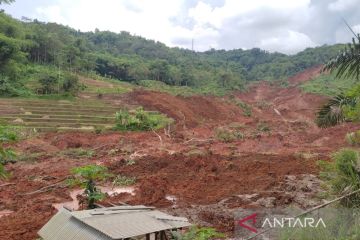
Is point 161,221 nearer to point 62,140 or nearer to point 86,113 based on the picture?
point 62,140

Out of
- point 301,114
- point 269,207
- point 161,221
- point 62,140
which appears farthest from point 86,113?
point 161,221

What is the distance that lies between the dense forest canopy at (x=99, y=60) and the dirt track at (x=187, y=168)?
5.99m

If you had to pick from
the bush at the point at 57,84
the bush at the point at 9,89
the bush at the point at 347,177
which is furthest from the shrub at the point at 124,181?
the bush at the point at 57,84

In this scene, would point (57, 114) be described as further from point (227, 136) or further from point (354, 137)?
point (354, 137)

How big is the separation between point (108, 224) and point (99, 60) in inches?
2676

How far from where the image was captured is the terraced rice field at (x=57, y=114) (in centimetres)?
3192

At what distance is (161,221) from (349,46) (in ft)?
15.1

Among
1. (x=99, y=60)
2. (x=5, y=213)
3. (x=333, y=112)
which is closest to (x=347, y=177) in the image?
(x=333, y=112)

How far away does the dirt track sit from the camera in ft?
41.8

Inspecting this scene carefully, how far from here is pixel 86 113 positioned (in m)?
36.5

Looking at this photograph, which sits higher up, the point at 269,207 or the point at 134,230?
the point at 134,230

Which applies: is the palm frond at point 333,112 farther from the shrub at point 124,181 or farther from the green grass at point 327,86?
the green grass at point 327,86

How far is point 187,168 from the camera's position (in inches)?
730

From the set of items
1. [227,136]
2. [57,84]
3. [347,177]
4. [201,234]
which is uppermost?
[57,84]
